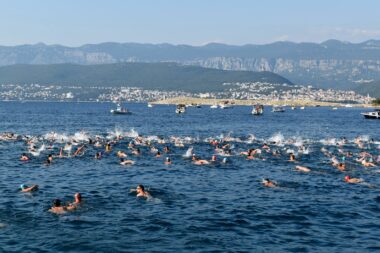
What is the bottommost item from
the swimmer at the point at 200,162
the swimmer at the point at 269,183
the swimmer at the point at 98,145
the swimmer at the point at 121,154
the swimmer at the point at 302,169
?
the swimmer at the point at 98,145

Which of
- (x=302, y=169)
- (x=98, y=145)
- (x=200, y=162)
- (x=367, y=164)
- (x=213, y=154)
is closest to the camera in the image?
(x=302, y=169)

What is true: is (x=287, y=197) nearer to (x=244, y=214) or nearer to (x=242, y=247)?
(x=244, y=214)

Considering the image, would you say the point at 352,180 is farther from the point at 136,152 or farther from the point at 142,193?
the point at 136,152

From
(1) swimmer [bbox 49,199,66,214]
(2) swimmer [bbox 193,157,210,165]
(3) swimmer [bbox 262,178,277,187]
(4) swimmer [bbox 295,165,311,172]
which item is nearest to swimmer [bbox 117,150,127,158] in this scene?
(2) swimmer [bbox 193,157,210,165]

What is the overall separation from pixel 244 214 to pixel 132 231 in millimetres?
6417

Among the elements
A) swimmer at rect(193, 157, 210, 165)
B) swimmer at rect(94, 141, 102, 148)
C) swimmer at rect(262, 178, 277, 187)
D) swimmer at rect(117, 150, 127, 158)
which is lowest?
swimmer at rect(94, 141, 102, 148)

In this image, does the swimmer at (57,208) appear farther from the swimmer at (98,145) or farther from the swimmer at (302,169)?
the swimmer at (98,145)

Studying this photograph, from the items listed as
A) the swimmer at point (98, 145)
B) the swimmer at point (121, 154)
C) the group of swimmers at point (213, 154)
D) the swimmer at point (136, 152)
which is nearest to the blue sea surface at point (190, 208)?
the group of swimmers at point (213, 154)

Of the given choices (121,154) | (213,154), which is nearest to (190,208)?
(121,154)

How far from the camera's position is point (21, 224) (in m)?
24.5

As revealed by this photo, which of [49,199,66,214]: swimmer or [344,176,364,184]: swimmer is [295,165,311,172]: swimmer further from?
[49,199,66,214]: swimmer

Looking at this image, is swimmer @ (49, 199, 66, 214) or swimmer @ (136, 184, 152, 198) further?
swimmer @ (136, 184, 152, 198)

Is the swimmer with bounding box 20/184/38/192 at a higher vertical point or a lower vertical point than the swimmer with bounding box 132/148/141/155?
higher

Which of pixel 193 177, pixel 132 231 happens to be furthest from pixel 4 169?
pixel 132 231
